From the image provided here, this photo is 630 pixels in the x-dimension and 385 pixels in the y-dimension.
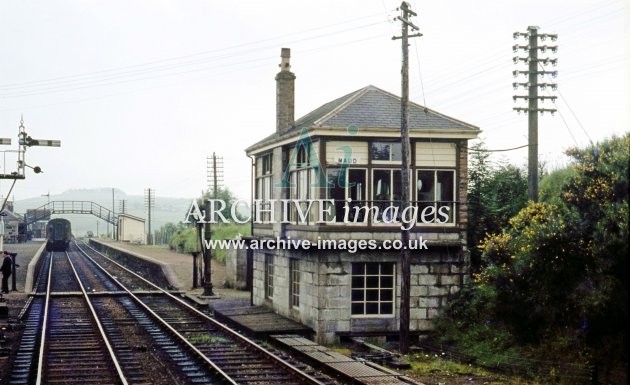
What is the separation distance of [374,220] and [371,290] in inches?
69.6

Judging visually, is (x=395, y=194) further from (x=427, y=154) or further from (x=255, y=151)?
(x=255, y=151)

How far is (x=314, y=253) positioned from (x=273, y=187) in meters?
4.88

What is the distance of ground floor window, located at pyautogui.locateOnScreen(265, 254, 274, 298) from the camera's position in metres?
23.4

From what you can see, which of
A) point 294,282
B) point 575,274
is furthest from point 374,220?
point 575,274

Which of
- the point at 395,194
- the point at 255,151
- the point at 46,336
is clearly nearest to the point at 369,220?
the point at 395,194

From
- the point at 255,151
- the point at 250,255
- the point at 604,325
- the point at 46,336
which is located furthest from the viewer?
the point at 250,255

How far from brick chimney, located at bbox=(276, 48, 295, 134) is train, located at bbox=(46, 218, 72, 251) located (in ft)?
167

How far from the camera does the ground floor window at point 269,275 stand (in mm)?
23406

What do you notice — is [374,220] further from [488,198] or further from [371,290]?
[488,198]

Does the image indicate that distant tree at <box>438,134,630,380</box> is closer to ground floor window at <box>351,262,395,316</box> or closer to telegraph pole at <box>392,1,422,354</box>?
telegraph pole at <box>392,1,422,354</box>

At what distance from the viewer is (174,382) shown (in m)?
13.4

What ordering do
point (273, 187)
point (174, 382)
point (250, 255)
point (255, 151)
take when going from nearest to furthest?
point (174, 382)
point (273, 187)
point (255, 151)
point (250, 255)

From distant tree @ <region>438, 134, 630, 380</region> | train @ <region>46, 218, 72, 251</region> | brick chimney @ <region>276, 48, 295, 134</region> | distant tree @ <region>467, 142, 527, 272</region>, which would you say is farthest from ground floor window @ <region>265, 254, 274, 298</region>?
train @ <region>46, 218, 72, 251</region>

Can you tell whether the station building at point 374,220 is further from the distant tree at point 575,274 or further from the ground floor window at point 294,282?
the distant tree at point 575,274
